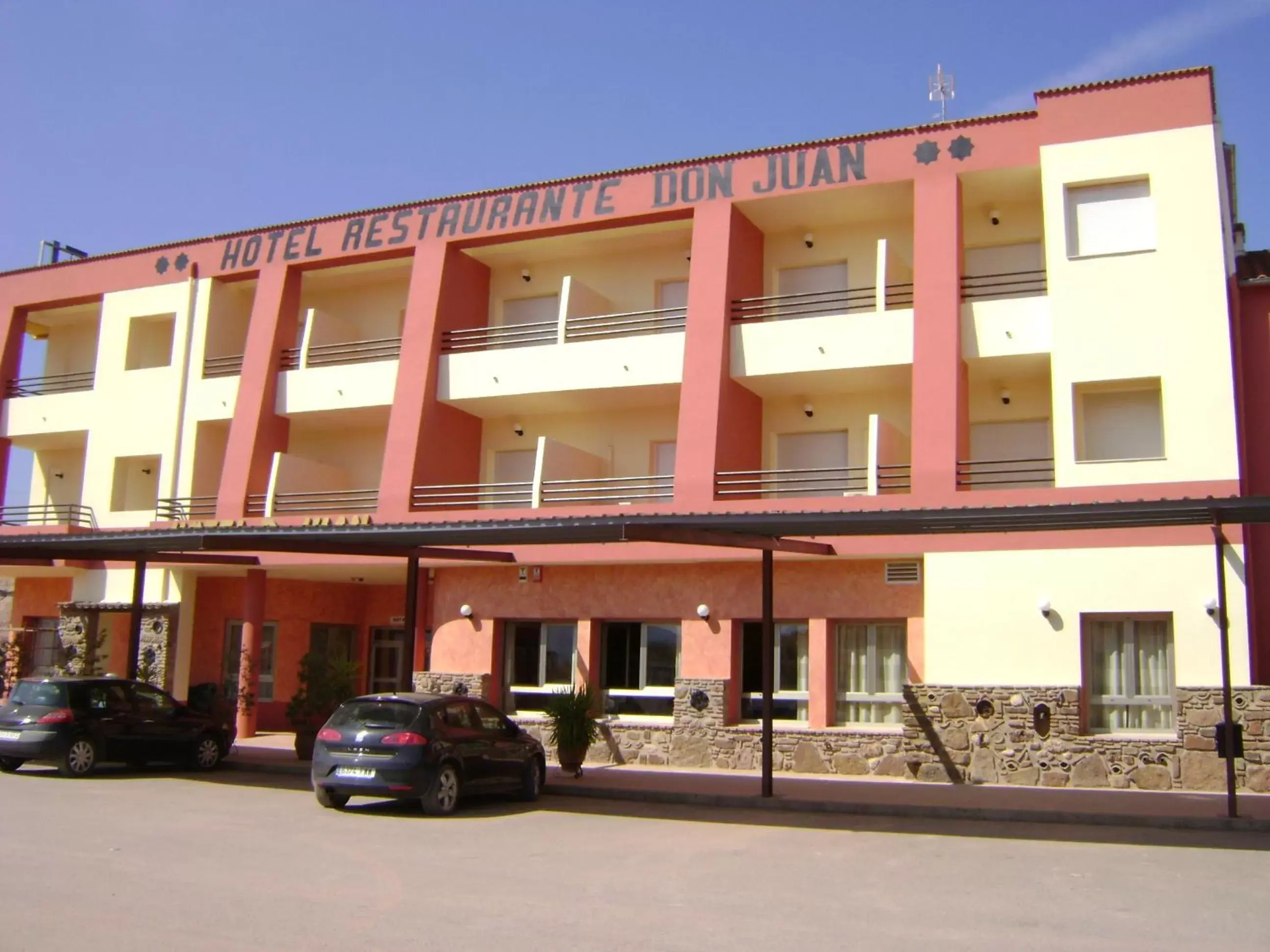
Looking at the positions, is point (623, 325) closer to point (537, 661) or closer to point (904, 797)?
point (537, 661)

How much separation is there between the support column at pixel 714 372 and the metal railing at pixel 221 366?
10929mm

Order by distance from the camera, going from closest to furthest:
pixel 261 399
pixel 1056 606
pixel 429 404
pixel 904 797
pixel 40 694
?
pixel 904 797 < pixel 40 694 < pixel 1056 606 < pixel 429 404 < pixel 261 399

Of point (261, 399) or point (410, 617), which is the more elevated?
point (261, 399)

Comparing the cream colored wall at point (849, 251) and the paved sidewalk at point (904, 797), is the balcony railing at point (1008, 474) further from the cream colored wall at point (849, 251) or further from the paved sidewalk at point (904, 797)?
the paved sidewalk at point (904, 797)

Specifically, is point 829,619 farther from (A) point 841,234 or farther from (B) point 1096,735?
(A) point 841,234

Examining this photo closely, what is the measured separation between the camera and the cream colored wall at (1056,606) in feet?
57.6

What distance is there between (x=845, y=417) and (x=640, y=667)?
19.6ft

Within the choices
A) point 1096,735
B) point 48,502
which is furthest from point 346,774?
point 48,502

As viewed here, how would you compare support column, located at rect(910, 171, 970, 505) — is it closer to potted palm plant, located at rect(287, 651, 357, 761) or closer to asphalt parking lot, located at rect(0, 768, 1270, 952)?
asphalt parking lot, located at rect(0, 768, 1270, 952)

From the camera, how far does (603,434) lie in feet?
82.7

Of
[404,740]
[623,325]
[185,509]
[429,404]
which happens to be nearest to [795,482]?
[623,325]

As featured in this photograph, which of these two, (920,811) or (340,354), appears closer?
(920,811)

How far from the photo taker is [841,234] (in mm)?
23641

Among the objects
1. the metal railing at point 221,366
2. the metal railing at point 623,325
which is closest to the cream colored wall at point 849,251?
the metal railing at point 623,325
